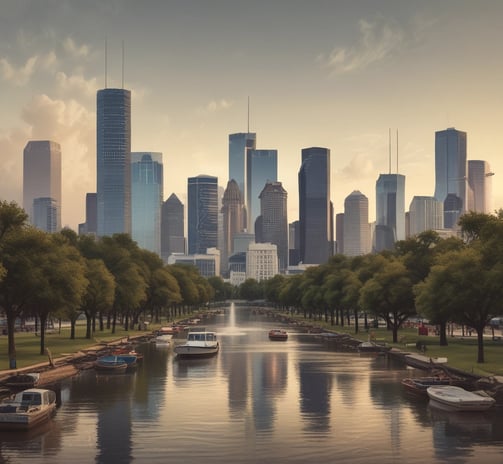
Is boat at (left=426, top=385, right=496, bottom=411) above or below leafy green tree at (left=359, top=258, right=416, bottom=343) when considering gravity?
below

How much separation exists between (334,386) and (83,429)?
29558 mm

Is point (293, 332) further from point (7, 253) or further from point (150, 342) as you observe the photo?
point (7, 253)

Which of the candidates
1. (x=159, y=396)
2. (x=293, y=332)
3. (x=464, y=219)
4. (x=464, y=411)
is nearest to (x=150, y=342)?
(x=293, y=332)

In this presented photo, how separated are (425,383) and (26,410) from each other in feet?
111

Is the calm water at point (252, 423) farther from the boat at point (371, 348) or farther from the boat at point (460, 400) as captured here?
the boat at point (371, 348)

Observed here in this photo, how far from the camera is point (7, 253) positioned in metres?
89.4

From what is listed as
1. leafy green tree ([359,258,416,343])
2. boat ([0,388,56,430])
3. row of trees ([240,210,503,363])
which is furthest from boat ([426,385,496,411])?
leafy green tree ([359,258,416,343])

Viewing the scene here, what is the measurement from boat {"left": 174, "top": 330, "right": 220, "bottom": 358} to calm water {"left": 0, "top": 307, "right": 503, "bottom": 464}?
54.2ft

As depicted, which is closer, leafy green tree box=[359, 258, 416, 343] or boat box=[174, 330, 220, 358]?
boat box=[174, 330, 220, 358]

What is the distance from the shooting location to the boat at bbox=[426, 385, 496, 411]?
58.6 metres

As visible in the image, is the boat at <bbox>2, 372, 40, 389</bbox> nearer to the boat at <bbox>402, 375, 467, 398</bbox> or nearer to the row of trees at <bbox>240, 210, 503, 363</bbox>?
the boat at <bbox>402, 375, 467, 398</bbox>

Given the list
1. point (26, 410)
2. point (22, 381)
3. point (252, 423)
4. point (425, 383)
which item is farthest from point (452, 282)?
point (26, 410)

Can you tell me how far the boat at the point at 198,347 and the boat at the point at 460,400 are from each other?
47.3 m

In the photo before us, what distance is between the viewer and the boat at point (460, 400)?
58.6 m
